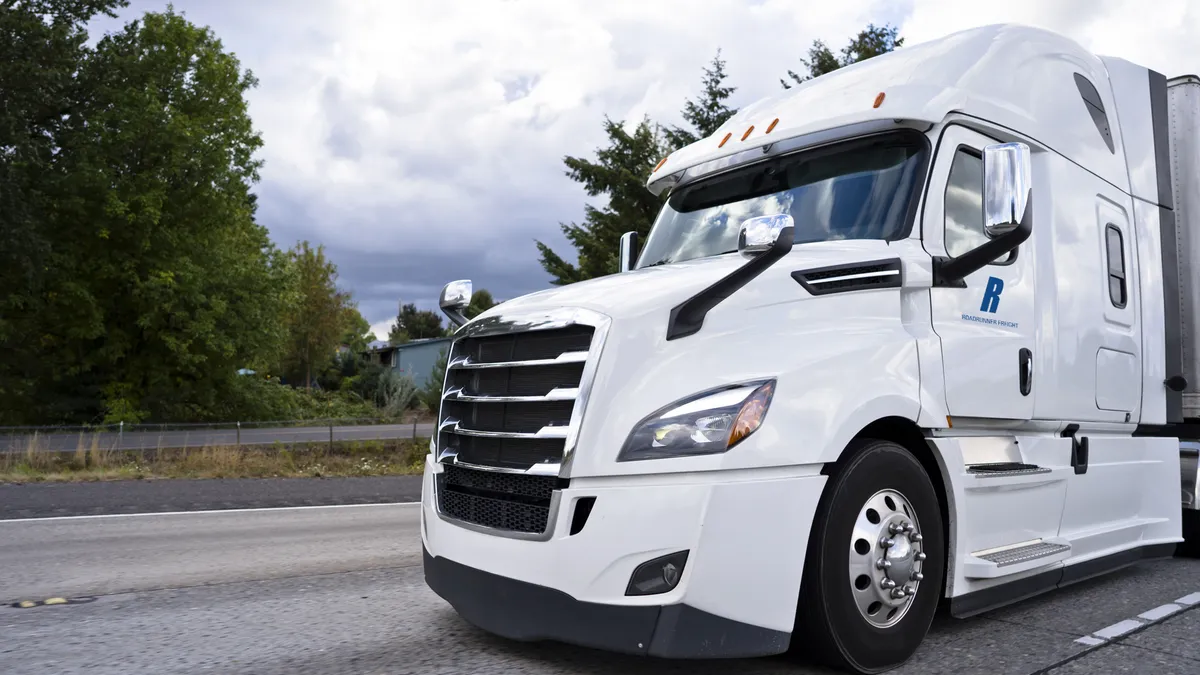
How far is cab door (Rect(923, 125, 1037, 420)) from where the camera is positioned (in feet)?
14.6

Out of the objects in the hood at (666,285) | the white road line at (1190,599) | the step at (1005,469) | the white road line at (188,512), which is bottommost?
the white road line at (188,512)

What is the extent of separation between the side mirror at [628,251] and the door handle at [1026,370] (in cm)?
253

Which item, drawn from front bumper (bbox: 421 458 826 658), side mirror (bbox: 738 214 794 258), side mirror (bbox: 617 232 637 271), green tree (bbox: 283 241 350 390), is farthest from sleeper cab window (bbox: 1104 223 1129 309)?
green tree (bbox: 283 241 350 390)

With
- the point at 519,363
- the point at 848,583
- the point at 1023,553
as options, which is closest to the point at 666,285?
the point at 519,363

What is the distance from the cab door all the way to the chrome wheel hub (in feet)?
2.26

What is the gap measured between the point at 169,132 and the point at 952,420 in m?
29.8

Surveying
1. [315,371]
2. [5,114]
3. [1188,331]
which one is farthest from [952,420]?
[315,371]

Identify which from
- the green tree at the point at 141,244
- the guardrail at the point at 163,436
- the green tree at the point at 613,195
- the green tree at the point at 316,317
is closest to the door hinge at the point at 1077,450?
the guardrail at the point at 163,436

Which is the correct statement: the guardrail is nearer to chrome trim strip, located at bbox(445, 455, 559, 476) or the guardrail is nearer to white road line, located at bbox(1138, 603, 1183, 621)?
chrome trim strip, located at bbox(445, 455, 559, 476)

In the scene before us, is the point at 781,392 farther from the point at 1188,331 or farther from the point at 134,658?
the point at 1188,331

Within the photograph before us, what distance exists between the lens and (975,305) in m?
4.62

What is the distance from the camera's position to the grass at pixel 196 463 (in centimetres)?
1409

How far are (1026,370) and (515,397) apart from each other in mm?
2760

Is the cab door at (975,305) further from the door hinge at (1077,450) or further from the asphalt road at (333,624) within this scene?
the asphalt road at (333,624)
